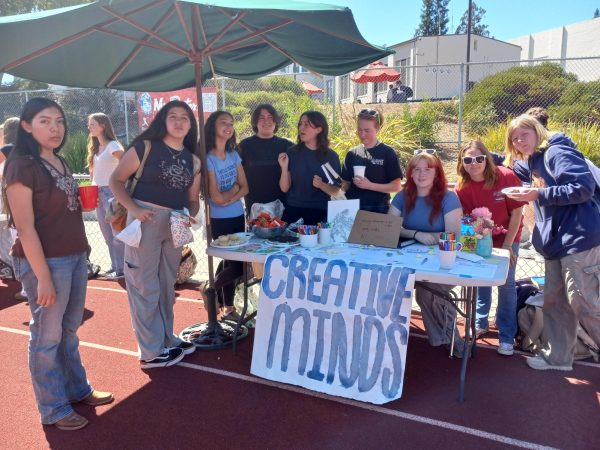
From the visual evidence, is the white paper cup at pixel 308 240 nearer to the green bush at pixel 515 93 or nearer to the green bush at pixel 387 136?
the green bush at pixel 387 136

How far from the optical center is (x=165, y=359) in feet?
12.1

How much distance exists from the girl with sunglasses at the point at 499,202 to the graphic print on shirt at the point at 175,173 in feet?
6.75

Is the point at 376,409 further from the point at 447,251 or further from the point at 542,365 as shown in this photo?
the point at 542,365

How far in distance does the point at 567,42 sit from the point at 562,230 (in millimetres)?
37069

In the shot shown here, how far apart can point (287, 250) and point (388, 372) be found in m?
1.07

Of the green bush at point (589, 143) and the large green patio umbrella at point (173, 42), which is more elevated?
the large green patio umbrella at point (173, 42)

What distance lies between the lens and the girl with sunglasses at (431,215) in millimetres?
3514

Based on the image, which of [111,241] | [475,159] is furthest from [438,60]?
[475,159]

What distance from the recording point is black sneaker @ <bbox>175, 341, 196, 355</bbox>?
3.87 metres

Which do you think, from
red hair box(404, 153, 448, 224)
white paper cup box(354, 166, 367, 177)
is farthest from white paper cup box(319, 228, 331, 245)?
red hair box(404, 153, 448, 224)

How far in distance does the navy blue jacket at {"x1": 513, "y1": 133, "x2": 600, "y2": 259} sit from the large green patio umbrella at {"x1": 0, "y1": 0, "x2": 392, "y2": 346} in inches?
60.6

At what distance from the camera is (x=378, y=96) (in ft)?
101

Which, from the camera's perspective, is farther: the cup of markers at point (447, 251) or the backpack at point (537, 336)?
the backpack at point (537, 336)

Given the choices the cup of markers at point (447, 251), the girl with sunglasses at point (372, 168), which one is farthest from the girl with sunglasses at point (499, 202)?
the cup of markers at point (447, 251)
